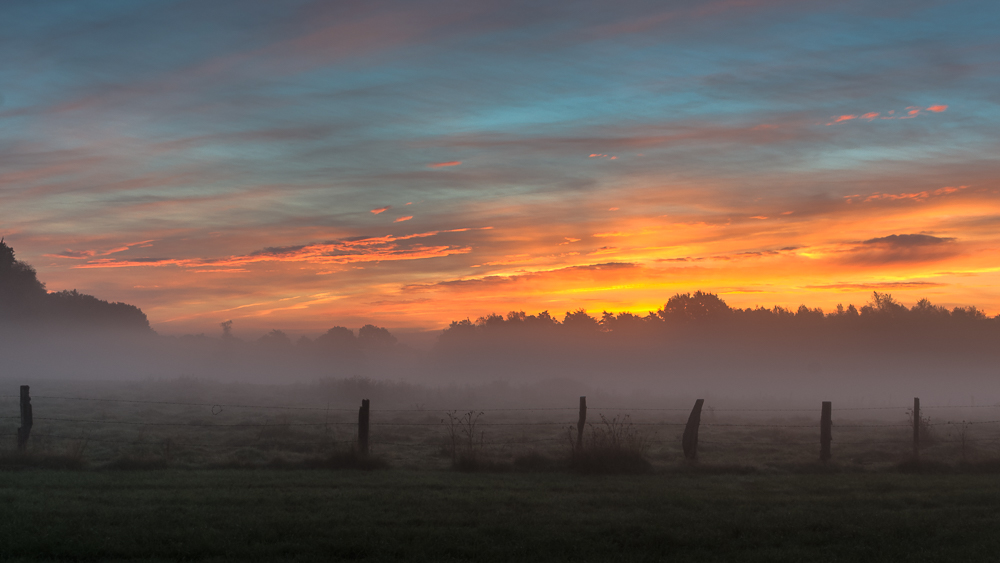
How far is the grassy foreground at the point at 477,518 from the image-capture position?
8.59 metres

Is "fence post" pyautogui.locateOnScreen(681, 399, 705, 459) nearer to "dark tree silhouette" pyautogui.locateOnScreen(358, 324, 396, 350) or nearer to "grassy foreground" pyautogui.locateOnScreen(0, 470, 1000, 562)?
"grassy foreground" pyautogui.locateOnScreen(0, 470, 1000, 562)

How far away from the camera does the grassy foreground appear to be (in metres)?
8.59

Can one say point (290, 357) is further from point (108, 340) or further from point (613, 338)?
point (613, 338)

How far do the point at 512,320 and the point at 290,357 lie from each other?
2369 inches

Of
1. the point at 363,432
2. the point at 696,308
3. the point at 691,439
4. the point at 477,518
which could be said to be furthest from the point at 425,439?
the point at 696,308

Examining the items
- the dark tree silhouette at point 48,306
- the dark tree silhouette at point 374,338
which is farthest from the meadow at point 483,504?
the dark tree silhouette at point 374,338

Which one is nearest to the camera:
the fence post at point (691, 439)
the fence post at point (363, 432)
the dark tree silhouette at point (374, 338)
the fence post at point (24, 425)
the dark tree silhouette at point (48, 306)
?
the fence post at point (24, 425)

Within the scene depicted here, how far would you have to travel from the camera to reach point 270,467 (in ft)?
49.4

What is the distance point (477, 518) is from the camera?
33.6 feet

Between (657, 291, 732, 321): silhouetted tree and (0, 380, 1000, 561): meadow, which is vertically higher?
(657, 291, 732, 321): silhouetted tree

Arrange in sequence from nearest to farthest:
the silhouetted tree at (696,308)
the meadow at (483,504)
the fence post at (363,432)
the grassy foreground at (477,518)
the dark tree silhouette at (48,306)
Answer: the grassy foreground at (477,518) → the meadow at (483,504) → the fence post at (363,432) → the dark tree silhouette at (48,306) → the silhouetted tree at (696,308)

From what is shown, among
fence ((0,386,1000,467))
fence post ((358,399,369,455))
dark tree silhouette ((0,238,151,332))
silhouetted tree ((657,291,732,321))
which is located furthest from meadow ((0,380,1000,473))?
silhouetted tree ((657,291,732,321))

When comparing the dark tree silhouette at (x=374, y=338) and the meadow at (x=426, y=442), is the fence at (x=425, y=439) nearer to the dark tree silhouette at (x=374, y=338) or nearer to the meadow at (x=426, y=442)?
the meadow at (x=426, y=442)

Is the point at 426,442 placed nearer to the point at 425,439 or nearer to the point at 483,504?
the point at 425,439
